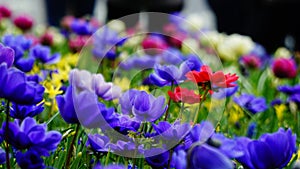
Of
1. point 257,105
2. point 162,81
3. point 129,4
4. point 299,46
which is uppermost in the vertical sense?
point 162,81

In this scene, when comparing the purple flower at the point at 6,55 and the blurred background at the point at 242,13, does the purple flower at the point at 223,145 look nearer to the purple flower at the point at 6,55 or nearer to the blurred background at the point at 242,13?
the purple flower at the point at 6,55

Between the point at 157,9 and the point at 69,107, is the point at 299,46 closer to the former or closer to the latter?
the point at 157,9

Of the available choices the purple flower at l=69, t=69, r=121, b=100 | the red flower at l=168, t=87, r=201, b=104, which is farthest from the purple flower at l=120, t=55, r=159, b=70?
the red flower at l=168, t=87, r=201, b=104

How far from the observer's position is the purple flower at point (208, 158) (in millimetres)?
611

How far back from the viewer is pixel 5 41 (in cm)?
160

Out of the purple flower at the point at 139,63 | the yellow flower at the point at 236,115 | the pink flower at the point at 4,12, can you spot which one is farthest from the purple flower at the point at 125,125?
the pink flower at the point at 4,12

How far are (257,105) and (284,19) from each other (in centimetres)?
298

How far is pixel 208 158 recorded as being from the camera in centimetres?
62

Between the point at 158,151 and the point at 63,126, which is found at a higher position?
the point at 158,151

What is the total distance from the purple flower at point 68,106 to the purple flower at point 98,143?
0.08m

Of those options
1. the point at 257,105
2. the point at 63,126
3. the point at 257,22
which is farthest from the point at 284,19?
the point at 63,126

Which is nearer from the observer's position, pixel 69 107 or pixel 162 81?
pixel 69 107

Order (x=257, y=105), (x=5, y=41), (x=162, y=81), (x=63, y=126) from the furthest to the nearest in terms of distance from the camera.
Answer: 1. (x=5, y=41)
2. (x=257, y=105)
3. (x=63, y=126)
4. (x=162, y=81)

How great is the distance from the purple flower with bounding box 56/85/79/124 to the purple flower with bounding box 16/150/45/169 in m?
0.07
